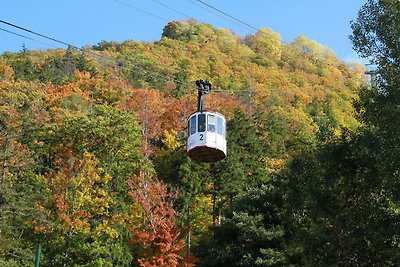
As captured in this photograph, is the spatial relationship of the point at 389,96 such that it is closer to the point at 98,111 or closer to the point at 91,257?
the point at 91,257

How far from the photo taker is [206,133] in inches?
620

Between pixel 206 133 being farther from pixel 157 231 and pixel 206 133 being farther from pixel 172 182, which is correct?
pixel 172 182

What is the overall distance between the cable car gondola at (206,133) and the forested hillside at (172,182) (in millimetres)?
2903

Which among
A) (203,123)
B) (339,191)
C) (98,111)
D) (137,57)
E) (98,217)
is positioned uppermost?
(137,57)

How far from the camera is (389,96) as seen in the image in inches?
608

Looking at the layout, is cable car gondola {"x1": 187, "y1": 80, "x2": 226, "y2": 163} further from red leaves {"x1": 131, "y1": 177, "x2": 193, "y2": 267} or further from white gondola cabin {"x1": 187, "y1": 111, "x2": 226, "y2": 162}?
red leaves {"x1": 131, "y1": 177, "x2": 193, "y2": 267}

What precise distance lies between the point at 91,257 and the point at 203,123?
15261 mm

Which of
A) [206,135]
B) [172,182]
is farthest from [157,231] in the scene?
[206,135]

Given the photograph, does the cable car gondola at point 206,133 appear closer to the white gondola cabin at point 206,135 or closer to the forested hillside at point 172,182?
the white gondola cabin at point 206,135

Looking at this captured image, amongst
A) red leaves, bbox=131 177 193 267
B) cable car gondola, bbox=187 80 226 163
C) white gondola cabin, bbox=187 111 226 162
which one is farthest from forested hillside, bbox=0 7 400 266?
white gondola cabin, bbox=187 111 226 162

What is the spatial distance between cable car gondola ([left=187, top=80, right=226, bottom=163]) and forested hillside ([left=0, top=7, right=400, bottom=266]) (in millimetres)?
2903

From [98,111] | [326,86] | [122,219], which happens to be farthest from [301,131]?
[326,86]

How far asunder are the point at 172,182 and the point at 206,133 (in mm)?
22185

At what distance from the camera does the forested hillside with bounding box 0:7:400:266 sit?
642 inches
